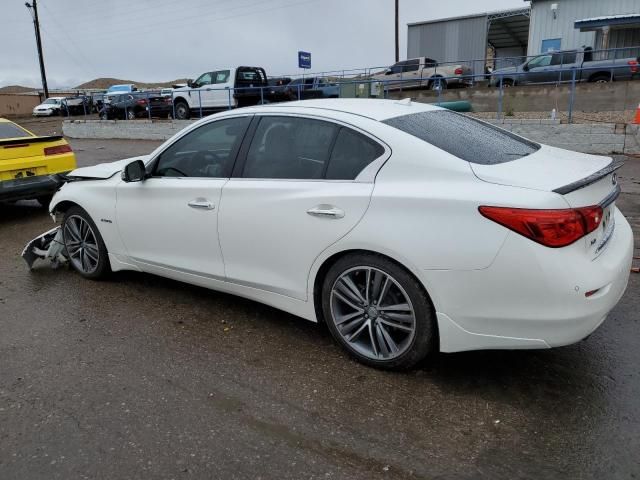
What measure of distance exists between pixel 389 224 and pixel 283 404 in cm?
113

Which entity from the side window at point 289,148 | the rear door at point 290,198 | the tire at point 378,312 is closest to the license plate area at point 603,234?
the tire at point 378,312

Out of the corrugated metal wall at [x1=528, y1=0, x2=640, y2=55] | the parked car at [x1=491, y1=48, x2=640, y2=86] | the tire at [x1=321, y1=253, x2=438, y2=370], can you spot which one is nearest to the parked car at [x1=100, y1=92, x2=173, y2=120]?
the parked car at [x1=491, y1=48, x2=640, y2=86]

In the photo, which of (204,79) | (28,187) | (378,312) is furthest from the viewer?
(204,79)

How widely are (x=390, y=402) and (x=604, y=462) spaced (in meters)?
1.03

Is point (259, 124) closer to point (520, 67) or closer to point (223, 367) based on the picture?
point (223, 367)

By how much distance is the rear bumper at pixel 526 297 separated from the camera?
8.64 ft

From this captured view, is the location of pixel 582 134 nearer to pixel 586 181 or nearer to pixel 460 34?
pixel 586 181

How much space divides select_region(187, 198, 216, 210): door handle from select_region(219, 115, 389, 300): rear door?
4.2 inches

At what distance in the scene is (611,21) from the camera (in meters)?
23.7

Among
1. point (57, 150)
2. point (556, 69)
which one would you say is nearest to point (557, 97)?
point (556, 69)

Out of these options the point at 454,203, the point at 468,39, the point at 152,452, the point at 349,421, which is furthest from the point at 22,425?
the point at 468,39

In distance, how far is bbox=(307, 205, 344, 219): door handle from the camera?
3.17 metres

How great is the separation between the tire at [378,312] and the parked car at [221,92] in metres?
16.5

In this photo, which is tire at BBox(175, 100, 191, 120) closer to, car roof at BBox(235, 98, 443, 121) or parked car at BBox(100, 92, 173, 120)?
parked car at BBox(100, 92, 173, 120)
